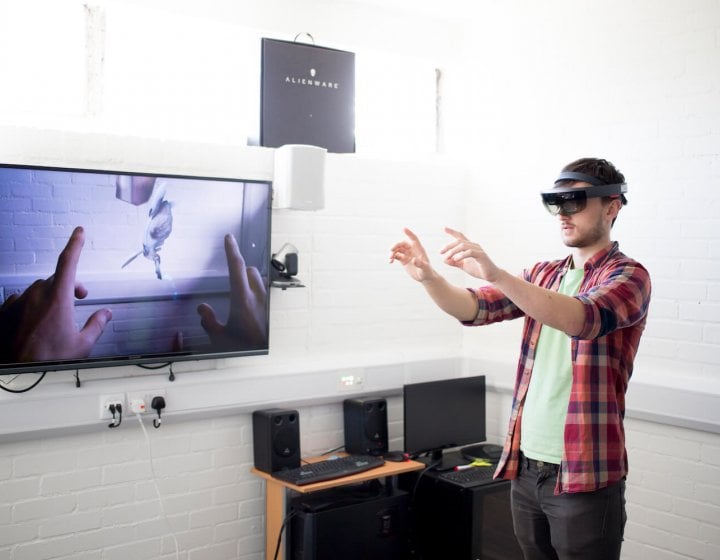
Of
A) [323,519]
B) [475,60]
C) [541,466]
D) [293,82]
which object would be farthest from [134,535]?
[475,60]

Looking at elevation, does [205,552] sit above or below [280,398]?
below

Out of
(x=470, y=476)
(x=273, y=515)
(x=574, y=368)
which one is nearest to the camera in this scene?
(x=574, y=368)

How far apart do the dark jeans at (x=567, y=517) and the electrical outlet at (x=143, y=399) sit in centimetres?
155

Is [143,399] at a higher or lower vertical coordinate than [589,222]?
lower

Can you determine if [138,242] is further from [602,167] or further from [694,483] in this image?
[694,483]

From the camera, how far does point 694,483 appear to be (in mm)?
3197

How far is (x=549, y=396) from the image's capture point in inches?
87.9

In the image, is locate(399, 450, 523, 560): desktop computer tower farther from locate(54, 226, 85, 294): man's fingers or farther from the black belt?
locate(54, 226, 85, 294): man's fingers

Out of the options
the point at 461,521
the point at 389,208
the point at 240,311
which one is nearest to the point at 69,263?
the point at 240,311

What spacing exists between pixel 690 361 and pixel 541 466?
1.35m

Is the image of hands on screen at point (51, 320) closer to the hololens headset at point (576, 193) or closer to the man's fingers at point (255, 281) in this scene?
the man's fingers at point (255, 281)

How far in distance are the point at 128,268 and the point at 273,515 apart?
1.25 metres

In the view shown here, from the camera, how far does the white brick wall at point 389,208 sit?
3113 mm

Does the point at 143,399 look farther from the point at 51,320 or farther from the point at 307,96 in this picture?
the point at 307,96
